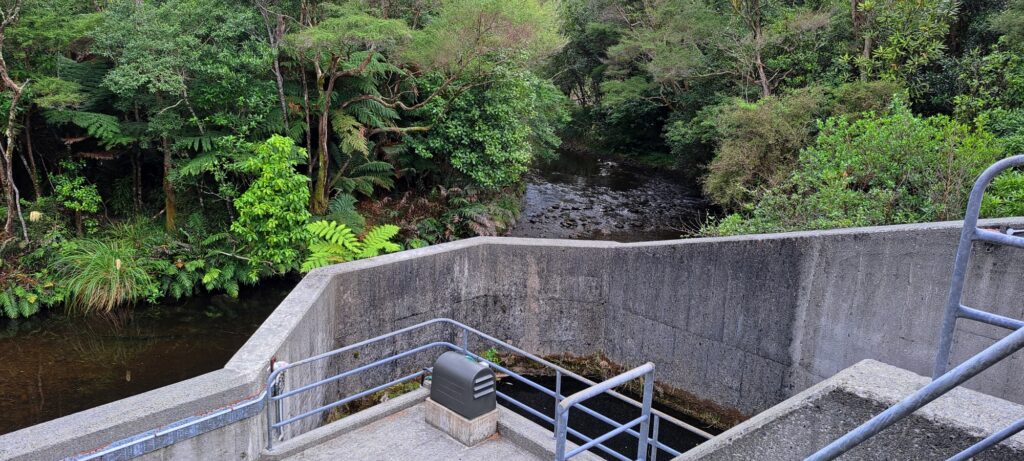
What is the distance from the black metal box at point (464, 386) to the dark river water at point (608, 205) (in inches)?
381

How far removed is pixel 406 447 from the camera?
199 inches

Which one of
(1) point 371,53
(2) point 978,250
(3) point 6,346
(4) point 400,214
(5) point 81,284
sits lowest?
(3) point 6,346

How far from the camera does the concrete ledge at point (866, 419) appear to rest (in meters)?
3.13

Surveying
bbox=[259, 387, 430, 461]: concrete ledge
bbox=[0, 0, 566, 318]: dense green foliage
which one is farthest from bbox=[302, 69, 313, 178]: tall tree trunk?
bbox=[259, 387, 430, 461]: concrete ledge

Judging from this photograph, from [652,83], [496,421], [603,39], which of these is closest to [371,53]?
[496,421]

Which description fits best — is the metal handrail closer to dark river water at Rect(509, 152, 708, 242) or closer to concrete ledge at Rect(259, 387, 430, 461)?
concrete ledge at Rect(259, 387, 430, 461)

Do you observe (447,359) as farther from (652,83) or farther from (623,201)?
(652,83)

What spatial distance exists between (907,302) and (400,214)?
392 inches

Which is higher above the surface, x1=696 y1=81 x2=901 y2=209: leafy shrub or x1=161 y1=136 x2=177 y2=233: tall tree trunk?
x1=696 y1=81 x2=901 y2=209: leafy shrub

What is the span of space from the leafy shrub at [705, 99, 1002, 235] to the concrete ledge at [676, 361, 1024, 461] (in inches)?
197

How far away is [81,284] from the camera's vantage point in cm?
1021

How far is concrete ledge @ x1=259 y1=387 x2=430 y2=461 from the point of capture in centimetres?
493

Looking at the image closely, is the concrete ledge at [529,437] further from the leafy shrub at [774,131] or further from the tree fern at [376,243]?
the leafy shrub at [774,131]

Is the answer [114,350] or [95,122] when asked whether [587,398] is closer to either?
[114,350]
